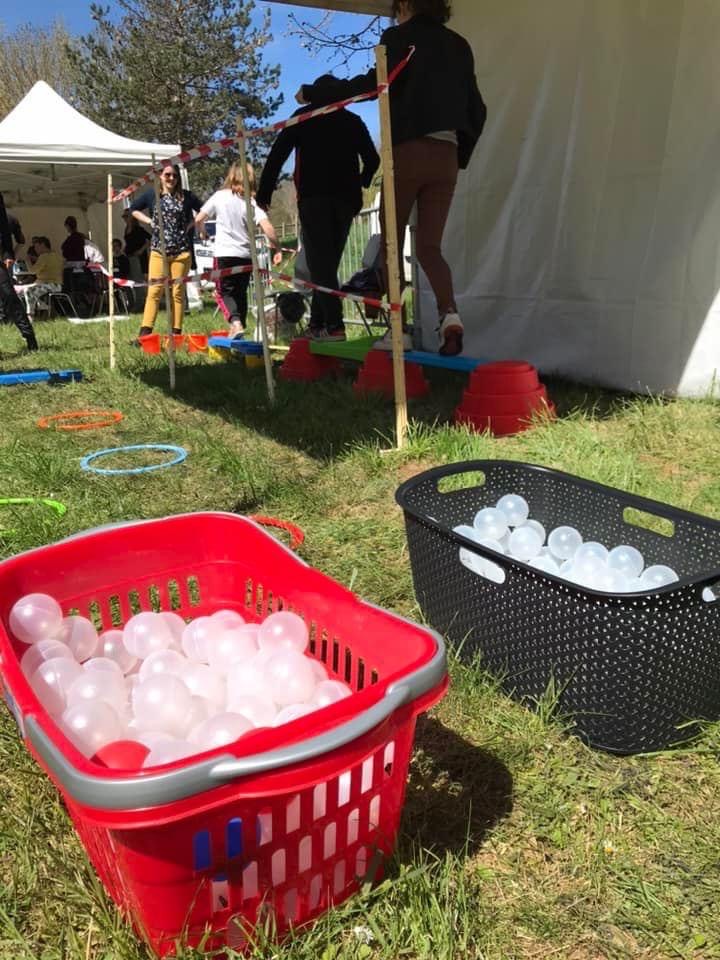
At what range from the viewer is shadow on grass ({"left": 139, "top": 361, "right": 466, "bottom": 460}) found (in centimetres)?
385

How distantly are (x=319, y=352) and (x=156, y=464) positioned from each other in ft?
6.47

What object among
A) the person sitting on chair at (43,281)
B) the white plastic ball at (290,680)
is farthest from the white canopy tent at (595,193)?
the person sitting on chair at (43,281)

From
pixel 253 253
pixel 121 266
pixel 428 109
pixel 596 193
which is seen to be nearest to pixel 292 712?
pixel 428 109

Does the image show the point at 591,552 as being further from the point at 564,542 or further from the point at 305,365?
the point at 305,365

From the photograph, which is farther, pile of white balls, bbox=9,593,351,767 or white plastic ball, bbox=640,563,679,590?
white plastic ball, bbox=640,563,679,590

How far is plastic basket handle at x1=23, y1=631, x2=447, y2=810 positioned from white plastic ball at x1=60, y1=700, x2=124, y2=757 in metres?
0.18

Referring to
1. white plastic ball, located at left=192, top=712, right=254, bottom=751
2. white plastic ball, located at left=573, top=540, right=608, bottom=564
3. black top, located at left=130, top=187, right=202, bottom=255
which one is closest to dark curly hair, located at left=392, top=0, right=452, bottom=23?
white plastic ball, located at left=573, top=540, right=608, bottom=564

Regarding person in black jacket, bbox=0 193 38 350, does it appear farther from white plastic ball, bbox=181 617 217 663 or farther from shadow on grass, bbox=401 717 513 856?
shadow on grass, bbox=401 717 513 856

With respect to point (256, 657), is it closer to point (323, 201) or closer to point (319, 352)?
point (319, 352)

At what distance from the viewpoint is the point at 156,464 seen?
3641mm

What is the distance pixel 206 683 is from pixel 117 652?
343 mm

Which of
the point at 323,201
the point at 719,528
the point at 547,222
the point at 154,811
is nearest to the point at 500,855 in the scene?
the point at 154,811

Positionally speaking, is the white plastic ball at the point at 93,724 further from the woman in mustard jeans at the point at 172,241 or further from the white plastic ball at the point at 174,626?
the woman in mustard jeans at the point at 172,241

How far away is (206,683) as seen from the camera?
5.08 feet
